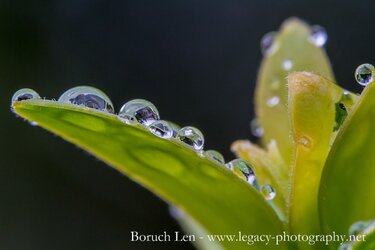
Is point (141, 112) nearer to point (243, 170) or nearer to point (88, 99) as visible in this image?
point (88, 99)

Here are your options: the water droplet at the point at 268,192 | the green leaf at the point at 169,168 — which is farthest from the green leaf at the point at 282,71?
the green leaf at the point at 169,168

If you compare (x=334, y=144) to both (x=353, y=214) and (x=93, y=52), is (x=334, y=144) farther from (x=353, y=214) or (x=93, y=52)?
(x=93, y=52)

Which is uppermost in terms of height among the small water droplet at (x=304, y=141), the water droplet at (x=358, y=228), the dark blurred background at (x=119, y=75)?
the dark blurred background at (x=119, y=75)

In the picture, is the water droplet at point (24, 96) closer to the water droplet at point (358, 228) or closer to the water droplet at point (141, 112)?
the water droplet at point (141, 112)

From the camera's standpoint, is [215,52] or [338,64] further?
[215,52]

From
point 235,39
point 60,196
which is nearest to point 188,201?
point 60,196

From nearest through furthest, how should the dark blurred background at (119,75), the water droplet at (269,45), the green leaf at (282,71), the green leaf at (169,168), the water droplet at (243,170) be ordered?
the green leaf at (169,168) → the water droplet at (243,170) → the green leaf at (282,71) → the water droplet at (269,45) → the dark blurred background at (119,75)
